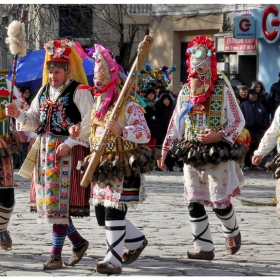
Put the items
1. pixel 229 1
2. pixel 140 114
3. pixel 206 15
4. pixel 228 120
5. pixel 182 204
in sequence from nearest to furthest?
pixel 140 114, pixel 228 120, pixel 182 204, pixel 229 1, pixel 206 15

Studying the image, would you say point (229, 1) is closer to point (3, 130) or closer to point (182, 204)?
point (182, 204)

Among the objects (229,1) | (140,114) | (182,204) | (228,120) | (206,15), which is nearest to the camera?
(140,114)

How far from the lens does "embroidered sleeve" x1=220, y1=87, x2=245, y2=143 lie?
823 centimetres

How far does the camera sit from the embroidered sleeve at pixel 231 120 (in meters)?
8.23

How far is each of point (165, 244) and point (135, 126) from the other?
1.89 meters

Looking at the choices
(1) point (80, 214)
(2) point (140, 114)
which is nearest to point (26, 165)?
(1) point (80, 214)

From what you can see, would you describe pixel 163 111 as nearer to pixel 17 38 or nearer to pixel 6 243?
pixel 6 243

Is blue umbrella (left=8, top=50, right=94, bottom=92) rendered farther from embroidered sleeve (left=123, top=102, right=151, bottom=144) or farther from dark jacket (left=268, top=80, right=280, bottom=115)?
embroidered sleeve (left=123, top=102, right=151, bottom=144)

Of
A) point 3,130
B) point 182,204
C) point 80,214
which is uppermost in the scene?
point 3,130

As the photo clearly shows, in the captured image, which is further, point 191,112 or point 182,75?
point 182,75

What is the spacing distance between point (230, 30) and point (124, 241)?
17748mm

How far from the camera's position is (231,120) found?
8266 mm

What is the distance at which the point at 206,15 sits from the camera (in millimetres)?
26391

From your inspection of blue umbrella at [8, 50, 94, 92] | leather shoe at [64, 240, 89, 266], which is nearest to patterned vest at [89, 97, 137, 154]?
leather shoe at [64, 240, 89, 266]
